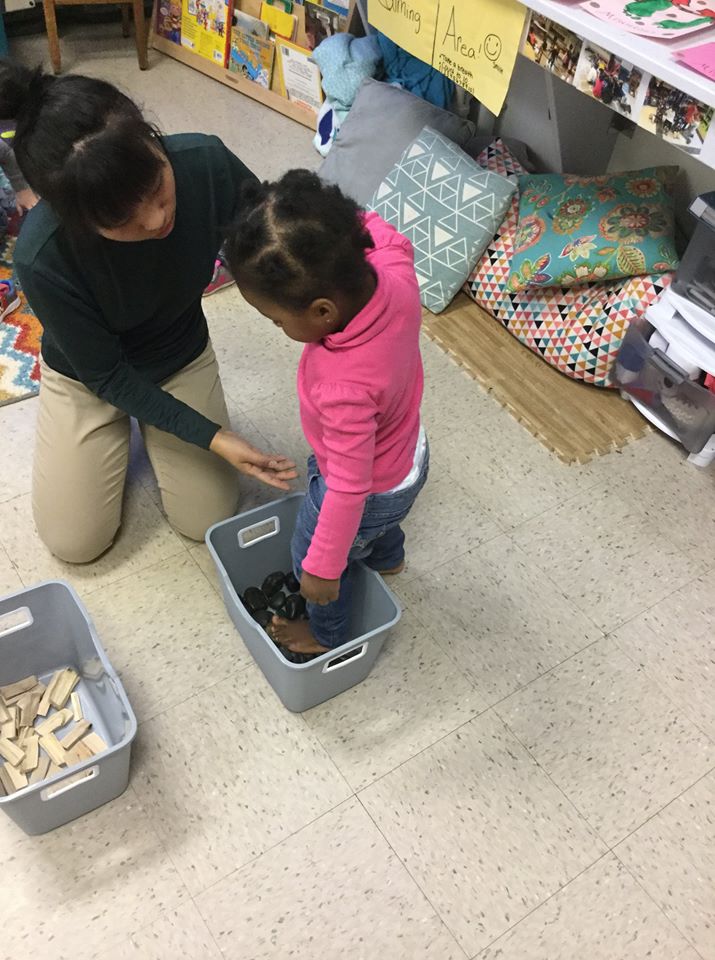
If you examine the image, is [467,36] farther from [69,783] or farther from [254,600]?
[69,783]

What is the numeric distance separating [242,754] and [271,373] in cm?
88

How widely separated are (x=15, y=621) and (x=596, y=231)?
4.53 ft

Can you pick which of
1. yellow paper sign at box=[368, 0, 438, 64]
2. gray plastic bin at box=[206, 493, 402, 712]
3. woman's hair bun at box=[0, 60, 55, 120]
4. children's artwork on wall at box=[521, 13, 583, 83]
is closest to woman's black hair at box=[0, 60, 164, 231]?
Answer: woman's hair bun at box=[0, 60, 55, 120]

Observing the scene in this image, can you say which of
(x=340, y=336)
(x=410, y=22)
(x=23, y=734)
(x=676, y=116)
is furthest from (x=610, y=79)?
(x=23, y=734)

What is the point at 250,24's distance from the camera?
2.46 meters

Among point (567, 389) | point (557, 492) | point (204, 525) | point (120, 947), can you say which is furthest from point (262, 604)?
point (567, 389)

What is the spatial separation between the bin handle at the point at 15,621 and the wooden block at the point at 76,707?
0.49 ft

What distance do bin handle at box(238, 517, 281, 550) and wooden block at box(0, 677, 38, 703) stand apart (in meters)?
0.39

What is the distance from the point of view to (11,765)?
1148 millimetres

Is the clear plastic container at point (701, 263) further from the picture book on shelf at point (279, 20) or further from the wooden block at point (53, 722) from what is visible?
the picture book on shelf at point (279, 20)

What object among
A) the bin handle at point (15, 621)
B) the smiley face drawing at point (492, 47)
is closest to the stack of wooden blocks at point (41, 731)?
the bin handle at point (15, 621)

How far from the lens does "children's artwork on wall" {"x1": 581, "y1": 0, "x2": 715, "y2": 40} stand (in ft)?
3.97

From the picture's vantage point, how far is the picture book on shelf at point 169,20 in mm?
2652

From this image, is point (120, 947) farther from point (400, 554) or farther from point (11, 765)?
point (400, 554)
